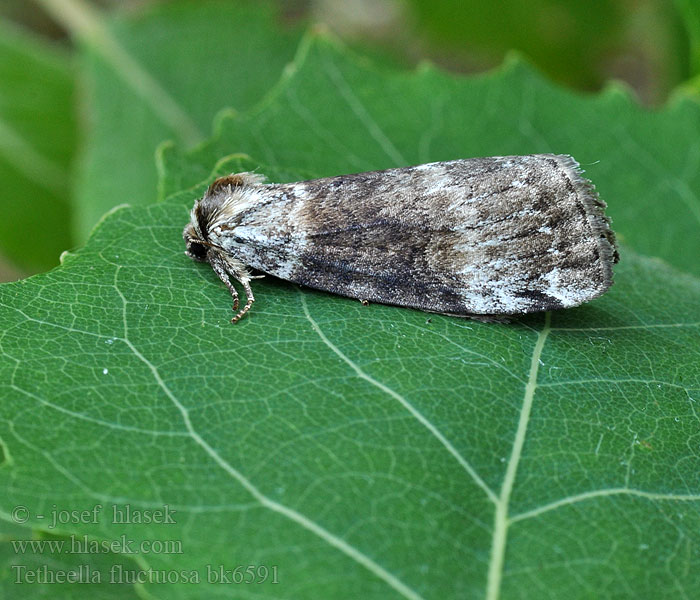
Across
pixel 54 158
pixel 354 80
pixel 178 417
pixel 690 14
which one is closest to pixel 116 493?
pixel 178 417

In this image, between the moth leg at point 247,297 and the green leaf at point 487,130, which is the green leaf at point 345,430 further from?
the green leaf at point 487,130

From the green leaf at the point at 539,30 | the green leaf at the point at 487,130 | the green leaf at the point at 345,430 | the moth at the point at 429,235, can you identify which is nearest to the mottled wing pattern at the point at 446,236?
the moth at the point at 429,235

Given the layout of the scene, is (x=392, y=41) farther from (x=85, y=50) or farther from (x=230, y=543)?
(x=230, y=543)

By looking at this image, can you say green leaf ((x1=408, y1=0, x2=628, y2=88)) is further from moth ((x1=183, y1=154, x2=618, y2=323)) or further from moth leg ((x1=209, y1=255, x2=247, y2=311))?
moth leg ((x1=209, y1=255, x2=247, y2=311))

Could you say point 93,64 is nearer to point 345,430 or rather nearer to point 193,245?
point 193,245

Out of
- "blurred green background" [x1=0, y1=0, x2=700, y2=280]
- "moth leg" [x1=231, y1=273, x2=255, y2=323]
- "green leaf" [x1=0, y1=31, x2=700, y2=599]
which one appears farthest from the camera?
→ "blurred green background" [x1=0, y1=0, x2=700, y2=280]

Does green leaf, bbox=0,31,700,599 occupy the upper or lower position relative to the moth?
lower

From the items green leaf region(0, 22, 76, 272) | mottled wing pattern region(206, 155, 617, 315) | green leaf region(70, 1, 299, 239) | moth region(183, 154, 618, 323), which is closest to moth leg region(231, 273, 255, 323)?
moth region(183, 154, 618, 323)
